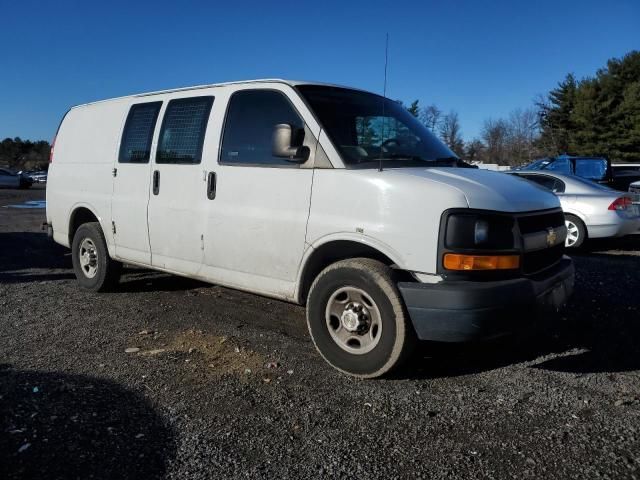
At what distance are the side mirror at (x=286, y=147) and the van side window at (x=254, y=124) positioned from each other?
15cm

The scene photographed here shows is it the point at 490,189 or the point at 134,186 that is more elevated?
the point at 490,189

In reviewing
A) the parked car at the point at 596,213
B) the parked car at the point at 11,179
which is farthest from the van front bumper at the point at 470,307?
the parked car at the point at 11,179

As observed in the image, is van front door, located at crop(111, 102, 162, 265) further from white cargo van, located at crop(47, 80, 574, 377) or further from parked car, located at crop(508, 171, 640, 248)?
parked car, located at crop(508, 171, 640, 248)

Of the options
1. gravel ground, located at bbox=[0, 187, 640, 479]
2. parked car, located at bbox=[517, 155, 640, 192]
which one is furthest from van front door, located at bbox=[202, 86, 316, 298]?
parked car, located at bbox=[517, 155, 640, 192]

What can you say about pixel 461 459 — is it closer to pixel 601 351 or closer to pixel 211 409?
pixel 211 409

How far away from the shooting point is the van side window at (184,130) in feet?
15.8

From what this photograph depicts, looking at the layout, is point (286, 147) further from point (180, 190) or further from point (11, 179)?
point (11, 179)

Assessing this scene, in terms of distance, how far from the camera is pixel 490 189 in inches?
141

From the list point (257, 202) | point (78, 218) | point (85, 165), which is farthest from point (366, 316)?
point (78, 218)

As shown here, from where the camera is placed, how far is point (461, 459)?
273cm

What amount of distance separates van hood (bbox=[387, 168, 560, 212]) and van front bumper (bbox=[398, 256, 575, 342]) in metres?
0.50

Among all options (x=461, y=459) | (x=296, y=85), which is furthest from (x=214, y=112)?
(x=461, y=459)

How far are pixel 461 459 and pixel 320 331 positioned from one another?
1440mm

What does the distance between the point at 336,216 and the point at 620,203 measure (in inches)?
306
